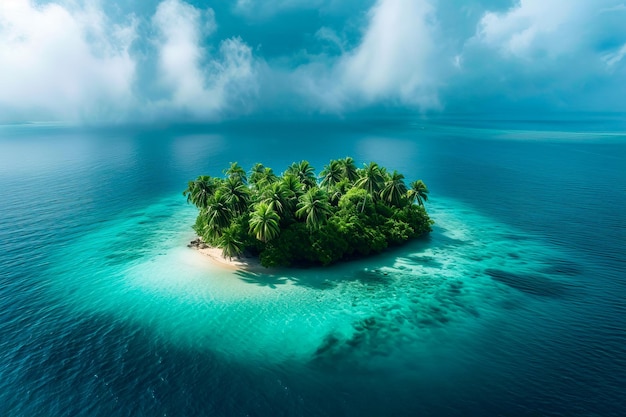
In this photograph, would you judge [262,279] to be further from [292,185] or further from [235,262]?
[292,185]

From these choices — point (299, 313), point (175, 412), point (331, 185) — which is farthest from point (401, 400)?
point (331, 185)

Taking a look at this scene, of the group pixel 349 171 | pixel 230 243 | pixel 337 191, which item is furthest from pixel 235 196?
pixel 349 171

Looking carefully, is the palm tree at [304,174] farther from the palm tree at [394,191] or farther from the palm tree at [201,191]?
the palm tree at [201,191]

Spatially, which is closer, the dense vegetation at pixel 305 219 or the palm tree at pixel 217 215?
the dense vegetation at pixel 305 219

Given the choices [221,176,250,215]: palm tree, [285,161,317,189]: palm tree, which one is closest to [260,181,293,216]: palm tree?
[221,176,250,215]: palm tree

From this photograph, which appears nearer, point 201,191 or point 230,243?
point 230,243

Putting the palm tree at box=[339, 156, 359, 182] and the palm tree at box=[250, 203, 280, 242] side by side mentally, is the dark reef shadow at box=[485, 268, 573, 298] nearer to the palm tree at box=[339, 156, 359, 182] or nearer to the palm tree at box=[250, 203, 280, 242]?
the palm tree at box=[339, 156, 359, 182]

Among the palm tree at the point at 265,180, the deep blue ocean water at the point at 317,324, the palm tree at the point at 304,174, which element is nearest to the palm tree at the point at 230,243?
the deep blue ocean water at the point at 317,324
